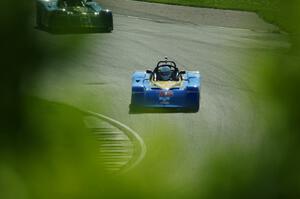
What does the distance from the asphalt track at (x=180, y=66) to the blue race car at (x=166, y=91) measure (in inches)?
10.9

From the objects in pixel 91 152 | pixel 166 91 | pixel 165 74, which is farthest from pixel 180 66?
pixel 91 152

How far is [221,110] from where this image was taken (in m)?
13.7

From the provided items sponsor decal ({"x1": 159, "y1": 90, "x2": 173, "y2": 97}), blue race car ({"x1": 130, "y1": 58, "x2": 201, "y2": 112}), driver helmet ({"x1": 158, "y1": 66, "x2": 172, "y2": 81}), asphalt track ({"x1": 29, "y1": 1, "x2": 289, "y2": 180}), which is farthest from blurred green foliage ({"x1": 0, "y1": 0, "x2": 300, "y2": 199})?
→ driver helmet ({"x1": 158, "y1": 66, "x2": 172, "y2": 81})

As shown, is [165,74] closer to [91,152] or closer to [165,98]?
[165,98]

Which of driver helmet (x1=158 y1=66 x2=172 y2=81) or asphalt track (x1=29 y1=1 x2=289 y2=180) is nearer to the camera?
asphalt track (x1=29 y1=1 x2=289 y2=180)

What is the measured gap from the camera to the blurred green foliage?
0.99 m

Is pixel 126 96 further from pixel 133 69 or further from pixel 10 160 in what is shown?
pixel 10 160

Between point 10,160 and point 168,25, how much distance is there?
2423 centimetres

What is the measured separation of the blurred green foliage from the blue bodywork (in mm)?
13143

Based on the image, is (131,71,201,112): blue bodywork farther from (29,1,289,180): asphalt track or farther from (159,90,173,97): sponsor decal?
(29,1,289,180): asphalt track

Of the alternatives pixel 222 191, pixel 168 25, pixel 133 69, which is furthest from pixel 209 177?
pixel 168 25

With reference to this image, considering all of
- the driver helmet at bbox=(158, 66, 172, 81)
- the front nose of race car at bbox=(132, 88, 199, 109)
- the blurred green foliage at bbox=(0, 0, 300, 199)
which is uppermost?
the blurred green foliage at bbox=(0, 0, 300, 199)

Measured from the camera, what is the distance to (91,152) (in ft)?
3.44

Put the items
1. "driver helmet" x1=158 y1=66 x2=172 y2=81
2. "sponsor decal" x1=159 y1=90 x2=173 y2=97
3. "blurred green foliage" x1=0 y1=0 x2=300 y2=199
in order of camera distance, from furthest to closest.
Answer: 1. "driver helmet" x1=158 y1=66 x2=172 y2=81
2. "sponsor decal" x1=159 y1=90 x2=173 y2=97
3. "blurred green foliage" x1=0 y1=0 x2=300 y2=199
